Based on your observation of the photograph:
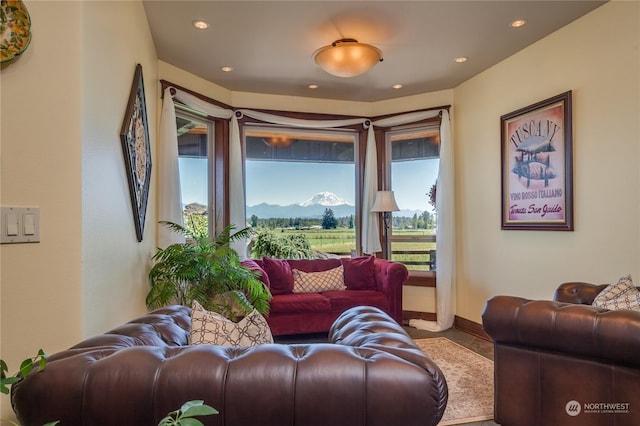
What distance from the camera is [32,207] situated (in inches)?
50.4

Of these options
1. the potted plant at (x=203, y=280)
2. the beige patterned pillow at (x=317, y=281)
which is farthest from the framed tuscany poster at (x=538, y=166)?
the potted plant at (x=203, y=280)

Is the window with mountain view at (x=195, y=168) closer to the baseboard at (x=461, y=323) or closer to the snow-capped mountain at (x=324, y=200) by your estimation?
the snow-capped mountain at (x=324, y=200)

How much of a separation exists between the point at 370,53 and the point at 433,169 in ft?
7.06

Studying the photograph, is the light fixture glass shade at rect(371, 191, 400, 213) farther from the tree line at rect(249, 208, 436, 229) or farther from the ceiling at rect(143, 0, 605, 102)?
the ceiling at rect(143, 0, 605, 102)

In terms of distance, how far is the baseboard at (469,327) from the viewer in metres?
3.92

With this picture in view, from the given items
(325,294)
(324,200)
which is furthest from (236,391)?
(324,200)

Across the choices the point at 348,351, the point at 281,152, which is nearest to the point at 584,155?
the point at 348,351

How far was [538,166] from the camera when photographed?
3324mm

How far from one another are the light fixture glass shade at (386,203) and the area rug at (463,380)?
152cm

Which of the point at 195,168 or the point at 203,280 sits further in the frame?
the point at 195,168

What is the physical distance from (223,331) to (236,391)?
49cm

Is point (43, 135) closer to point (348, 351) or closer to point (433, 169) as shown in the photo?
point (348, 351)

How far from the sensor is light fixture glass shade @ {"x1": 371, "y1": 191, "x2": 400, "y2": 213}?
451 cm

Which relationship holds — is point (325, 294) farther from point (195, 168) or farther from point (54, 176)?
point (54, 176)
